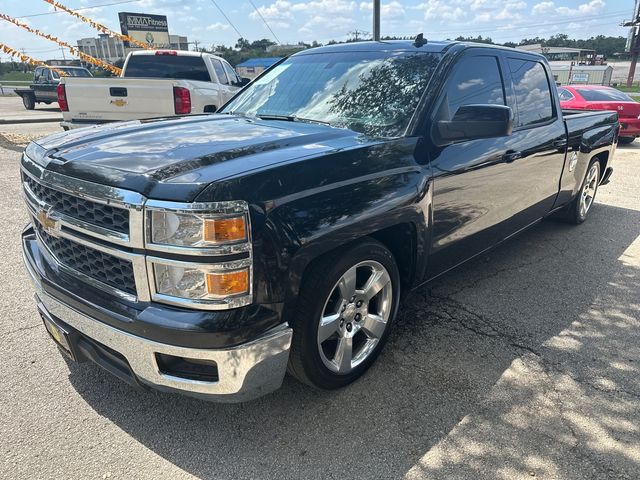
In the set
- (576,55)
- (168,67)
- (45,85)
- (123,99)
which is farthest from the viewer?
(576,55)

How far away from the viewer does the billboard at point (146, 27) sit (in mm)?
47688

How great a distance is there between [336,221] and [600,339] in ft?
7.44

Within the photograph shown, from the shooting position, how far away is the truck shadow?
7.45 ft

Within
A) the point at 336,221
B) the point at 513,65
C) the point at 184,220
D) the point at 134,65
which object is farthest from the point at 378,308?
the point at 134,65

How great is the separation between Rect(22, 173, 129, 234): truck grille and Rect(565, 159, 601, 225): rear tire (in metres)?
5.20

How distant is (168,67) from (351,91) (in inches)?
322

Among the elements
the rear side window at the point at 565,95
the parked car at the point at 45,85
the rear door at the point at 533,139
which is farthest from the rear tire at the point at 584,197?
the parked car at the point at 45,85

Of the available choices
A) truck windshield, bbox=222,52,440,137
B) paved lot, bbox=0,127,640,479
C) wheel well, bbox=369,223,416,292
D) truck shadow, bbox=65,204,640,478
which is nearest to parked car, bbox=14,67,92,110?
truck windshield, bbox=222,52,440,137

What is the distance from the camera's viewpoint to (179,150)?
2.35 meters

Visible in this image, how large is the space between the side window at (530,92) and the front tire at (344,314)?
201 cm

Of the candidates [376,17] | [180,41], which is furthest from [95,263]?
[180,41]

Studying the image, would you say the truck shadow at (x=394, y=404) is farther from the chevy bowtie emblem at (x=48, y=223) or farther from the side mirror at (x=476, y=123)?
the side mirror at (x=476, y=123)

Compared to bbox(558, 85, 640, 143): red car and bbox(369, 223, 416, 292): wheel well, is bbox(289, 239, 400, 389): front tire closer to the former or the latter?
bbox(369, 223, 416, 292): wheel well

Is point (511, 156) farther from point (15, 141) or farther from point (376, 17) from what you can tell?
point (15, 141)
